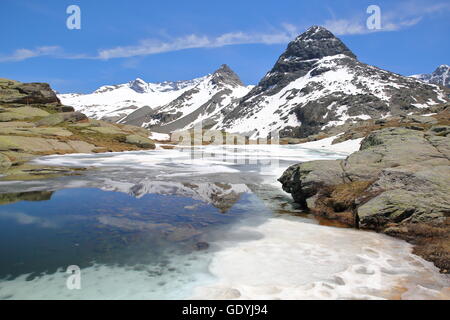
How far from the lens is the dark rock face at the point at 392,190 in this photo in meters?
10.8

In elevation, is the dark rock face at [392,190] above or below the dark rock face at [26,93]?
below

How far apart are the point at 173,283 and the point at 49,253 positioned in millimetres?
3958

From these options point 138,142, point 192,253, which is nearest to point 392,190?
point 192,253

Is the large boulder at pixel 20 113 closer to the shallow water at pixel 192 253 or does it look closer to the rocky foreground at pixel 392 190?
the shallow water at pixel 192 253

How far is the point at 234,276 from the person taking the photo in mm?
7691

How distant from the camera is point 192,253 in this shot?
360 inches

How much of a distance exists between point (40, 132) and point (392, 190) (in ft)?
153

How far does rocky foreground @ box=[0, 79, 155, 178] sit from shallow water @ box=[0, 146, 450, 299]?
14.3 m

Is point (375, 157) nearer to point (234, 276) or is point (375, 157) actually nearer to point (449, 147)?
point (449, 147)

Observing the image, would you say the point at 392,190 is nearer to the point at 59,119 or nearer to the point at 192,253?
the point at 192,253

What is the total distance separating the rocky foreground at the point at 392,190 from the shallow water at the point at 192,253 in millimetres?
811

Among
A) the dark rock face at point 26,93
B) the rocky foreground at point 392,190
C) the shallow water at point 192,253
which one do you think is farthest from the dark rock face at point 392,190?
the dark rock face at point 26,93

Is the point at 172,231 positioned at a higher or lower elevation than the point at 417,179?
lower
